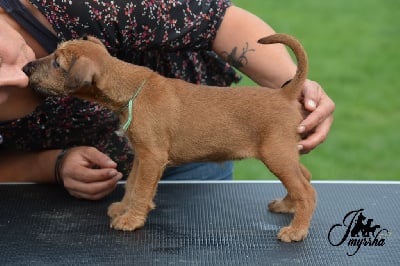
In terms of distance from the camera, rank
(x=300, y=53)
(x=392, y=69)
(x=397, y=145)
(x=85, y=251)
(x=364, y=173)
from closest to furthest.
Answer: (x=85, y=251)
(x=300, y=53)
(x=364, y=173)
(x=397, y=145)
(x=392, y=69)

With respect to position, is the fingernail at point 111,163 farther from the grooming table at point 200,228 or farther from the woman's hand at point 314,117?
the woman's hand at point 314,117

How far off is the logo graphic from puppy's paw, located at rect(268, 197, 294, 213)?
0.65 ft

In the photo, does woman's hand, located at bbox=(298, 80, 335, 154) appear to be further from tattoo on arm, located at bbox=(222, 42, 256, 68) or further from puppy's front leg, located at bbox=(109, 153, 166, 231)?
puppy's front leg, located at bbox=(109, 153, 166, 231)

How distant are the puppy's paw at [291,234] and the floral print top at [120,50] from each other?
2.85 feet

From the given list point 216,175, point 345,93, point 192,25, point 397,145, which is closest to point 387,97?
point 345,93

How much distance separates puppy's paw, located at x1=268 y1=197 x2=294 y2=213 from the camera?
2982 millimetres

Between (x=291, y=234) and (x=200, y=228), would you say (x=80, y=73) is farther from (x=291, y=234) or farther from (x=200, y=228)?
(x=291, y=234)

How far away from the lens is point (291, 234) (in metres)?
2.71

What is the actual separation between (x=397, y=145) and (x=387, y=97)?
1.06m

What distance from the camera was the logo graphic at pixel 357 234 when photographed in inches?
106

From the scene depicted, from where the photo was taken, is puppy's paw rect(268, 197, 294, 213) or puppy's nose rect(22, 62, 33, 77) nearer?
puppy's nose rect(22, 62, 33, 77)

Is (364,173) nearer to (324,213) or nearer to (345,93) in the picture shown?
(345,93)

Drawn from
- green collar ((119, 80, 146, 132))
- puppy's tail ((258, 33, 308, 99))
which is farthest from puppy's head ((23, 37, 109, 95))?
puppy's tail ((258, 33, 308, 99))

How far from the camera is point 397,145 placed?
21.8 ft
